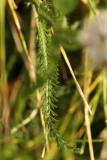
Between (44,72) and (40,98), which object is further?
(40,98)

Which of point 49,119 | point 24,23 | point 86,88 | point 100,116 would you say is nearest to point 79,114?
point 100,116

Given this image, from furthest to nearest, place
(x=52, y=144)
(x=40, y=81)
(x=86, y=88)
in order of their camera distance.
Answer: (x=52, y=144) → (x=86, y=88) → (x=40, y=81)

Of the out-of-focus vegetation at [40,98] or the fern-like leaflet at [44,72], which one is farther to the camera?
the out-of-focus vegetation at [40,98]

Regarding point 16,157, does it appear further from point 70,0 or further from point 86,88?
point 70,0

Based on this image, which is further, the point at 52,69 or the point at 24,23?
the point at 24,23

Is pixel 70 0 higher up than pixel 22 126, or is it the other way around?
pixel 70 0

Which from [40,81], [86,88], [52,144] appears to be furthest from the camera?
[52,144]

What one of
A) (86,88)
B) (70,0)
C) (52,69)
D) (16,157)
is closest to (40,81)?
(52,69)

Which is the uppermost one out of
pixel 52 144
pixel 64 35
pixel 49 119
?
pixel 64 35

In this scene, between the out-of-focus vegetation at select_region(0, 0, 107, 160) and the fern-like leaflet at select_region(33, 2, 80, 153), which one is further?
the out-of-focus vegetation at select_region(0, 0, 107, 160)

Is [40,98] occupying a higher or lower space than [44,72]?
lower
